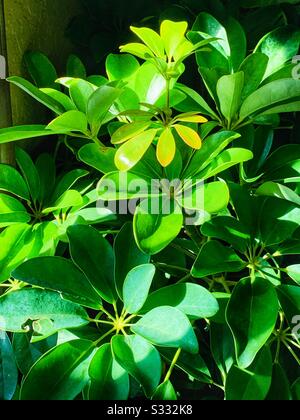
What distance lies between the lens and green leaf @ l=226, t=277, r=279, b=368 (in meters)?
0.66

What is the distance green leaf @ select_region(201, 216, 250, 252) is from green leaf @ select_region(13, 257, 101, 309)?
19cm

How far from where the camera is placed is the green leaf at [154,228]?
69 cm

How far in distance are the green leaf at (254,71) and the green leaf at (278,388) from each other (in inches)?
17.3

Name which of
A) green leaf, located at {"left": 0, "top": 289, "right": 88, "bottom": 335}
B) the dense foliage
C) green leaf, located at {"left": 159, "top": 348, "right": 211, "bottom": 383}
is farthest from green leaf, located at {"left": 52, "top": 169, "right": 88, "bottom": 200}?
green leaf, located at {"left": 159, "top": 348, "right": 211, "bottom": 383}

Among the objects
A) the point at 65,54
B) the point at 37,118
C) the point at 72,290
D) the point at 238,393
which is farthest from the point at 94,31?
the point at 238,393

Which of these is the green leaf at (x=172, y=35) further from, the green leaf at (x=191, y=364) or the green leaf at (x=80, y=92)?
the green leaf at (x=191, y=364)

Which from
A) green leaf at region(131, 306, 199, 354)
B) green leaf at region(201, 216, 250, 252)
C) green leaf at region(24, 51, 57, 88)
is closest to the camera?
green leaf at region(131, 306, 199, 354)

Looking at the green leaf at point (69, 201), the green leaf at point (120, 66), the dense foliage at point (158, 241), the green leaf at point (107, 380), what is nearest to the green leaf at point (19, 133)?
the dense foliage at point (158, 241)

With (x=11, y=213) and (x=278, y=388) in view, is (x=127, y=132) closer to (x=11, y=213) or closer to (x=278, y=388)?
(x=11, y=213)

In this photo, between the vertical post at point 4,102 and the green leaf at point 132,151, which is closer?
the green leaf at point 132,151

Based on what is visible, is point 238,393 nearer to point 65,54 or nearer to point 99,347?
point 99,347

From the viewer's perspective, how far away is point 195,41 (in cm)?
90

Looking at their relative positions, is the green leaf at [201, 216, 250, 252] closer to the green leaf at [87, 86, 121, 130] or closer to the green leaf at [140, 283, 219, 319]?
the green leaf at [140, 283, 219, 319]


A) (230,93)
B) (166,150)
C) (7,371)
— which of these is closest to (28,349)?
(7,371)
